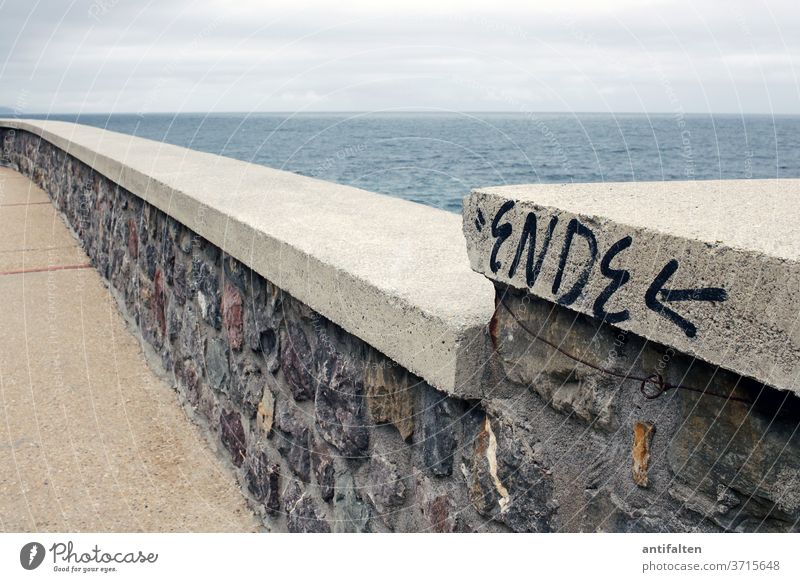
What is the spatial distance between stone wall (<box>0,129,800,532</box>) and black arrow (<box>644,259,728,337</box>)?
0.12 metres

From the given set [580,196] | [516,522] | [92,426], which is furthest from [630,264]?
[92,426]

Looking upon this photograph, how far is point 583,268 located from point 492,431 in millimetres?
546

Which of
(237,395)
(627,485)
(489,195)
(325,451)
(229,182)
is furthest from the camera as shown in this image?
(229,182)

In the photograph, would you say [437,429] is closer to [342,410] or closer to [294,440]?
[342,410]

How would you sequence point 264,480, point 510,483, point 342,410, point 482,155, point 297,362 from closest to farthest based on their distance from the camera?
point 510,483, point 342,410, point 297,362, point 264,480, point 482,155

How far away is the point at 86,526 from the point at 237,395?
81cm

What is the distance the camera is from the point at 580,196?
5.73ft

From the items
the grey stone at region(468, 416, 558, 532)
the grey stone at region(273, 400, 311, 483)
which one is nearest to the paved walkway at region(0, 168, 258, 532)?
the grey stone at region(273, 400, 311, 483)

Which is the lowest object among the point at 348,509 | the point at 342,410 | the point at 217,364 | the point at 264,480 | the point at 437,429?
the point at 264,480

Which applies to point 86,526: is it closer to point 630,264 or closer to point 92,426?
point 92,426

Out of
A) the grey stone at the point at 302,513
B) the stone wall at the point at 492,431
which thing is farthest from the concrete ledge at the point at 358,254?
the grey stone at the point at 302,513

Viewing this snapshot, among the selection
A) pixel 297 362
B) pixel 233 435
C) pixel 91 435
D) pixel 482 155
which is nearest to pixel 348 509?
pixel 297 362

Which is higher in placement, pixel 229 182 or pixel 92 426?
pixel 229 182

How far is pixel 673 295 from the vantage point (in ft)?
4.42
